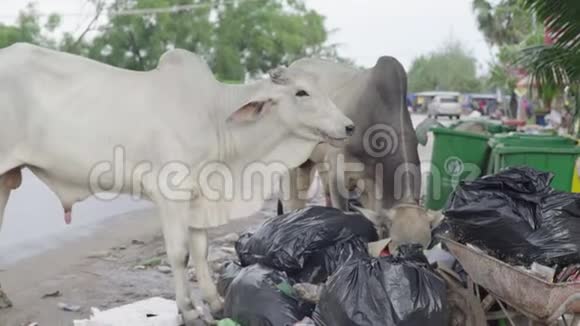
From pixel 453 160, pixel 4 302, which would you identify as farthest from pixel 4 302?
pixel 453 160

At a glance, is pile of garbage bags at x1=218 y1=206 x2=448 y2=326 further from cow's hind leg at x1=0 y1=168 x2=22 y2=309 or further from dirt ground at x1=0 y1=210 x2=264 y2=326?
cow's hind leg at x1=0 y1=168 x2=22 y2=309

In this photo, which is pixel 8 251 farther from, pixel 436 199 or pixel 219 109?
pixel 436 199

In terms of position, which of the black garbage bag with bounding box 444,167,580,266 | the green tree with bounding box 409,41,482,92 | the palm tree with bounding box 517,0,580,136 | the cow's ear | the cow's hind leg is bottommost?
the black garbage bag with bounding box 444,167,580,266

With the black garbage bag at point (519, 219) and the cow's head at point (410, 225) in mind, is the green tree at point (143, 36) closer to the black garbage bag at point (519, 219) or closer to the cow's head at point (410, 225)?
the cow's head at point (410, 225)

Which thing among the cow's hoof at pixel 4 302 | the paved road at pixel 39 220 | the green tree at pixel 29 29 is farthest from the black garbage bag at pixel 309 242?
the green tree at pixel 29 29

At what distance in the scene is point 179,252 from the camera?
3.80 metres

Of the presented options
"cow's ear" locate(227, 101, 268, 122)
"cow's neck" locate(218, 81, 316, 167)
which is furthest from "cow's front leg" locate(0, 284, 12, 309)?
"cow's ear" locate(227, 101, 268, 122)

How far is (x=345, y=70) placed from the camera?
6.19m

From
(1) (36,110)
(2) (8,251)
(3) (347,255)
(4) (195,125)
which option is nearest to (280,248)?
(3) (347,255)

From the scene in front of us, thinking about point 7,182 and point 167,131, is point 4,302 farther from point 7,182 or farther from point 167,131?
point 167,131

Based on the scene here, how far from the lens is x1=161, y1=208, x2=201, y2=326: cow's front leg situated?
3.77 meters

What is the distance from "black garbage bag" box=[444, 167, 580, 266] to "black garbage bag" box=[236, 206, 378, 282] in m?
0.73

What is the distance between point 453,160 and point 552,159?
1039 millimetres

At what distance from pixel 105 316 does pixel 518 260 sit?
Answer: 7.18ft
